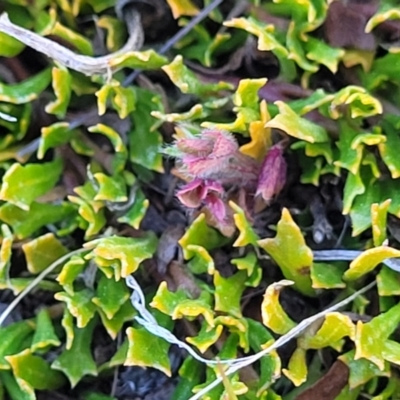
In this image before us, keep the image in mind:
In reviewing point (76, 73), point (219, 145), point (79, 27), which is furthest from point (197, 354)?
point (79, 27)

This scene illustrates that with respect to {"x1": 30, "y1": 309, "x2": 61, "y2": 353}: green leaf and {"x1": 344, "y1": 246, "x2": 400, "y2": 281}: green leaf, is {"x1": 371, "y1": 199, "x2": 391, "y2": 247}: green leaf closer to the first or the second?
{"x1": 344, "y1": 246, "x2": 400, "y2": 281}: green leaf

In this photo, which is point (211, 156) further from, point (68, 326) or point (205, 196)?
point (68, 326)

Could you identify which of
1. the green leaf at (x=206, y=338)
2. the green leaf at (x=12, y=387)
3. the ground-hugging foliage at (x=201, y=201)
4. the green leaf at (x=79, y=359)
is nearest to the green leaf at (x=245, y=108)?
the ground-hugging foliage at (x=201, y=201)

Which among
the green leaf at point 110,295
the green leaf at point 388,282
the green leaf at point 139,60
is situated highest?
the green leaf at point 139,60

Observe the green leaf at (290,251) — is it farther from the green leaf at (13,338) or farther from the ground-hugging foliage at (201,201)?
the green leaf at (13,338)

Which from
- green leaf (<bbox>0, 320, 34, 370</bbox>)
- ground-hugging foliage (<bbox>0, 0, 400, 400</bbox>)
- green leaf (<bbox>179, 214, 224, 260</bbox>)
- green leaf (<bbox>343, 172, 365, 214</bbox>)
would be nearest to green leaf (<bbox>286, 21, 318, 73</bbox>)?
ground-hugging foliage (<bbox>0, 0, 400, 400</bbox>)

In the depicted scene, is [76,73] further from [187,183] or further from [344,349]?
[344,349]

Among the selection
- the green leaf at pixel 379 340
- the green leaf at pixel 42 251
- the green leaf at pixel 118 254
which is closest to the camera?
the green leaf at pixel 379 340

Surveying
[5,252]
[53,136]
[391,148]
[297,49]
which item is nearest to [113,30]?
[53,136]
